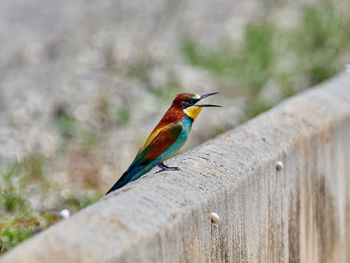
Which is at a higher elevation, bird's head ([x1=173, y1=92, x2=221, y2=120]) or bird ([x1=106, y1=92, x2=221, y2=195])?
bird's head ([x1=173, y1=92, x2=221, y2=120])

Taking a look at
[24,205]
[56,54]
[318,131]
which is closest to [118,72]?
[56,54]

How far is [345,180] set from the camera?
11.3ft

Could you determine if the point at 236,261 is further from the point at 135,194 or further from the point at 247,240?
the point at 135,194

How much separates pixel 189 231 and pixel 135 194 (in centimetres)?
21

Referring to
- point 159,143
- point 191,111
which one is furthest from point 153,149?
point 191,111

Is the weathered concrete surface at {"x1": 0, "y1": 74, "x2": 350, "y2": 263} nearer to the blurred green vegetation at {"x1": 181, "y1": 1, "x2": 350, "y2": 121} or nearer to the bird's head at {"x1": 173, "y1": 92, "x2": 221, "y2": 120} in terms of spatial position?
the bird's head at {"x1": 173, "y1": 92, "x2": 221, "y2": 120}

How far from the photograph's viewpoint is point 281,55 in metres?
6.16

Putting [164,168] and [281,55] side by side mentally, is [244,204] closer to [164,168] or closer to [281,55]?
[164,168]

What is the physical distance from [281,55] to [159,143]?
395 cm

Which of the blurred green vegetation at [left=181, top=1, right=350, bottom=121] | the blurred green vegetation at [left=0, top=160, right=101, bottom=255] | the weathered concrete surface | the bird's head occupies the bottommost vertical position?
the blurred green vegetation at [left=181, top=1, right=350, bottom=121]

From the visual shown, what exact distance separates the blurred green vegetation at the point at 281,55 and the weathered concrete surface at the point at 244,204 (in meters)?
1.57

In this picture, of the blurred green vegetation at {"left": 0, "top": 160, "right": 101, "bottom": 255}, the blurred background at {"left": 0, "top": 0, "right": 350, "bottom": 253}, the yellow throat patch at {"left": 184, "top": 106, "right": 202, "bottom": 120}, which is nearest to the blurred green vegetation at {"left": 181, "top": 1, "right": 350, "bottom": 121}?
the blurred background at {"left": 0, "top": 0, "right": 350, "bottom": 253}

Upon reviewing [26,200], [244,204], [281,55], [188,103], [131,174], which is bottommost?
[281,55]

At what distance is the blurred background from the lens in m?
3.74
